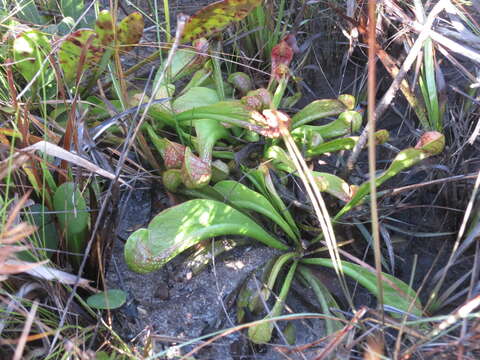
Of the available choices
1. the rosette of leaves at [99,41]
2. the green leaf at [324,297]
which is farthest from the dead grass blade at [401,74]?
the rosette of leaves at [99,41]

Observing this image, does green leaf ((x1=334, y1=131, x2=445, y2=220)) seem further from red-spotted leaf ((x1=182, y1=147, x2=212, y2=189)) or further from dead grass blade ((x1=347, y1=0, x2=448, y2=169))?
red-spotted leaf ((x1=182, y1=147, x2=212, y2=189))

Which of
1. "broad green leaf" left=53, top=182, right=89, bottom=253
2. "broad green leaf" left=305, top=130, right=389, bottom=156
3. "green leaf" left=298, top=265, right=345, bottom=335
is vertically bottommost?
"green leaf" left=298, top=265, right=345, bottom=335

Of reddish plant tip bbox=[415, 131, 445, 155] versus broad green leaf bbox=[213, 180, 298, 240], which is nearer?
reddish plant tip bbox=[415, 131, 445, 155]

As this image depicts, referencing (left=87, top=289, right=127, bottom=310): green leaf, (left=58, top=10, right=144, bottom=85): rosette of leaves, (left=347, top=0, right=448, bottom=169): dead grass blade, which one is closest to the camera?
(left=87, top=289, right=127, bottom=310): green leaf

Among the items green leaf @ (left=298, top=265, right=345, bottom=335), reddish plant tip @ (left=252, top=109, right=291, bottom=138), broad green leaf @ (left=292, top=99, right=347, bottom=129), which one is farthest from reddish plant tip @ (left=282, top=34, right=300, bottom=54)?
green leaf @ (left=298, top=265, right=345, bottom=335)

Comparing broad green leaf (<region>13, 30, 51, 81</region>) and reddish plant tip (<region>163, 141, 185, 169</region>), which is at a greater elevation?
broad green leaf (<region>13, 30, 51, 81</region>)

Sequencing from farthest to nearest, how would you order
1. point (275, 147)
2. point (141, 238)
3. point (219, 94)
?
point (219, 94) → point (275, 147) → point (141, 238)

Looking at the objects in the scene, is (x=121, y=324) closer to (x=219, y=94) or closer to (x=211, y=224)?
(x=211, y=224)

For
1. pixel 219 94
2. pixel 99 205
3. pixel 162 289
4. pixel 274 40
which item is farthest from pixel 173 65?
pixel 162 289
